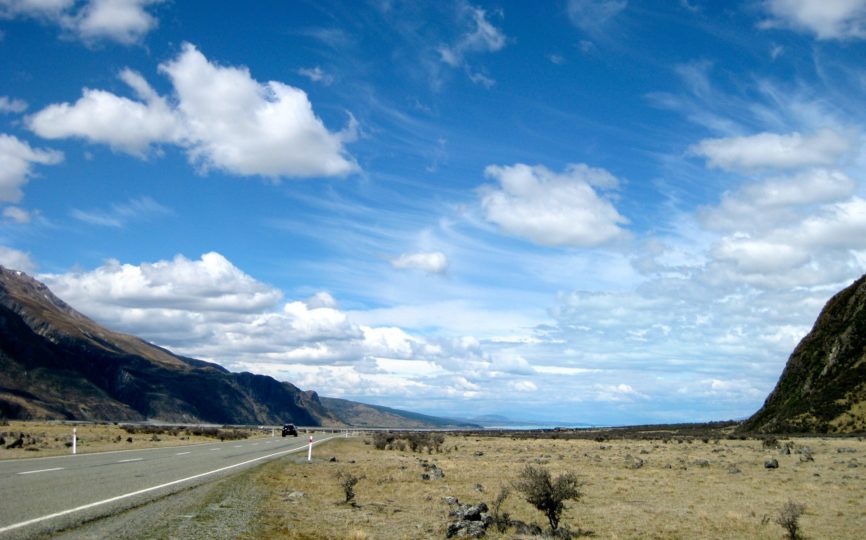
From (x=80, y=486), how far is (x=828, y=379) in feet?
280

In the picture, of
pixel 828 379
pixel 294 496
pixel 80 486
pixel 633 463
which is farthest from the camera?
pixel 828 379

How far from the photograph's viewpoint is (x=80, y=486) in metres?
16.4

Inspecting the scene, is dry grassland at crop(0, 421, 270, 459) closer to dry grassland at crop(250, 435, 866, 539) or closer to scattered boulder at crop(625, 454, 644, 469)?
dry grassland at crop(250, 435, 866, 539)

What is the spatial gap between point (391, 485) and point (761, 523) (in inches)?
491

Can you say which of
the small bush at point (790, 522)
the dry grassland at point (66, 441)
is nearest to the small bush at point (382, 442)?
the dry grassland at point (66, 441)

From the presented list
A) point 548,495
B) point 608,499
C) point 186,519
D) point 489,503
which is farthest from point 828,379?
point 186,519

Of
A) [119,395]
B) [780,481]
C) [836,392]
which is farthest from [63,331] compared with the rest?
[780,481]

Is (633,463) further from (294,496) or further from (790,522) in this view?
(294,496)

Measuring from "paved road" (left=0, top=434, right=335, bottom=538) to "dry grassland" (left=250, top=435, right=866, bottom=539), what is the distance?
2.66 meters

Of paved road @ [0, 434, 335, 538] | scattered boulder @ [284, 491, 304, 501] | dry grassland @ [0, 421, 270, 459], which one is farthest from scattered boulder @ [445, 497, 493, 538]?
dry grassland @ [0, 421, 270, 459]

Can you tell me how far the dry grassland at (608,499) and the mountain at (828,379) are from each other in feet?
136

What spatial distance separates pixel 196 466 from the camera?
25797 millimetres

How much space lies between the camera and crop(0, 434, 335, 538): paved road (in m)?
11.4

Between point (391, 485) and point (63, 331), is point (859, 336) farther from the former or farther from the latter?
point (63, 331)
